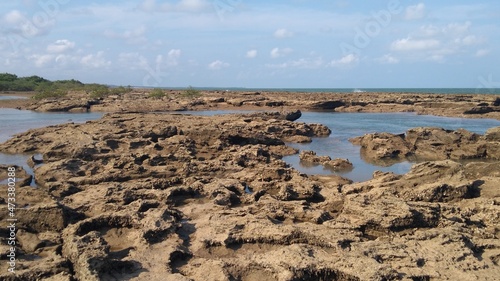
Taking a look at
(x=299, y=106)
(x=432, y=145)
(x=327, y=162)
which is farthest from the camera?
(x=299, y=106)

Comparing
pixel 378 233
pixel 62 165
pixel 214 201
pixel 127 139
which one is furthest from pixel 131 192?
pixel 127 139

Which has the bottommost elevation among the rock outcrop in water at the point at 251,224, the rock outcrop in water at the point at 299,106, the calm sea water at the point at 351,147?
the calm sea water at the point at 351,147

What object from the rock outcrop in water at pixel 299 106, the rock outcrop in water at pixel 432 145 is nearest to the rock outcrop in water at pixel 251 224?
A: the rock outcrop in water at pixel 432 145

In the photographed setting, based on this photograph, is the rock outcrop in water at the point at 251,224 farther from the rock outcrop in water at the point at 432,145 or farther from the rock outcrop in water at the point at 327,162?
the rock outcrop in water at the point at 432,145

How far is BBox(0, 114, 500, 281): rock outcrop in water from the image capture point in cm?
725

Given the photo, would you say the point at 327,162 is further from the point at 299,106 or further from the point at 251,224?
the point at 299,106

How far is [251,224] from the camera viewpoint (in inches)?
358

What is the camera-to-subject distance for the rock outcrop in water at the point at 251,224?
7.25 m

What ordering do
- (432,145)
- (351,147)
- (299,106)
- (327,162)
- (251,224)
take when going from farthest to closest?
(299,106)
(351,147)
(432,145)
(327,162)
(251,224)

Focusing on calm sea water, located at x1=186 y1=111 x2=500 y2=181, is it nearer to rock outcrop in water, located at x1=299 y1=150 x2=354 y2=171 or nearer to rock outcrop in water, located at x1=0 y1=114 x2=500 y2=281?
rock outcrop in water, located at x1=299 y1=150 x2=354 y2=171

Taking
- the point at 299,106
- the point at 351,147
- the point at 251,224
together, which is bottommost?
the point at 351,147

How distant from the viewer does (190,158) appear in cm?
1664

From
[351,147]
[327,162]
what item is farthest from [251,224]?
[351,147]

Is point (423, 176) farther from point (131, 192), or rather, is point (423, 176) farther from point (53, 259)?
point (53, 259)
